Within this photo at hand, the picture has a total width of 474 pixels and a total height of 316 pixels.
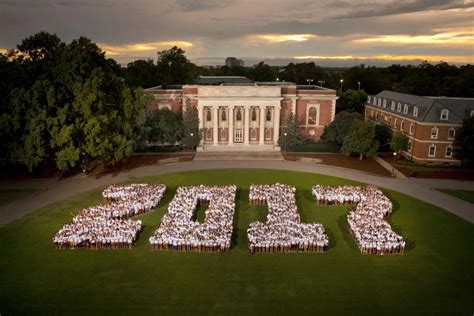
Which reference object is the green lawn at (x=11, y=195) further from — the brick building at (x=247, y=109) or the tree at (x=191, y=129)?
the brick building at (x=247, y=109)

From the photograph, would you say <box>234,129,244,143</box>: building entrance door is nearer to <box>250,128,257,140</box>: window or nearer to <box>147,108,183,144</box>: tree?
<box>250,128,257,140</box>: window

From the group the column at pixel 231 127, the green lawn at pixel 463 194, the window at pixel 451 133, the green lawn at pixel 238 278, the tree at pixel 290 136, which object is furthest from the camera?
the column at pixel 231 127

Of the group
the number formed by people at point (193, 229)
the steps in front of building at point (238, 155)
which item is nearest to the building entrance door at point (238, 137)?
the steps in front of building at point (238, 155)

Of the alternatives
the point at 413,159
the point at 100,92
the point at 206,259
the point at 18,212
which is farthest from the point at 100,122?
the point at 413,159

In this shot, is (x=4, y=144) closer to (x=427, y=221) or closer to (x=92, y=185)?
(x=92, y=185)

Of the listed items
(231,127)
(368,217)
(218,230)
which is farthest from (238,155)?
(218,230)
